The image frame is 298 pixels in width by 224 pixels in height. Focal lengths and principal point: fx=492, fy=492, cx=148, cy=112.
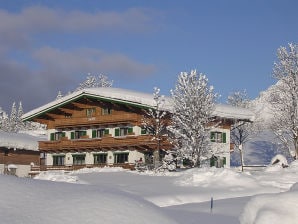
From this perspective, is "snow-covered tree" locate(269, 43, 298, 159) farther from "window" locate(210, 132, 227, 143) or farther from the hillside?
the hillside

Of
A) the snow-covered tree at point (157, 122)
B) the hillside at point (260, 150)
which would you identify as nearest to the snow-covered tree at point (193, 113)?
the snow-covered tree at point (157, 122)

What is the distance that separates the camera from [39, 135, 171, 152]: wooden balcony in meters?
43.2

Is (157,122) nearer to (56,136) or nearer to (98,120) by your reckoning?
(98,120)

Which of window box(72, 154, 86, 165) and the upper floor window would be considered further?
the upper floor window

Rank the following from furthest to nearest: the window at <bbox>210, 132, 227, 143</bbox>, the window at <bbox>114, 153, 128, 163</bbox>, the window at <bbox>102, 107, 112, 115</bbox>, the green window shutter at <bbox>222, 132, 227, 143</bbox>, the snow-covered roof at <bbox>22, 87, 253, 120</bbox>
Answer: the green window shutter at <bbox>222, 132, 227, 143</bbox>, the window at <bbox>102, 107, 112, 115</bbox>, the window at <bbox>210, 132, 227, 143</bbox>, the window at <bbox>114, 153, 128, 163</bbox>, the snow-covered roof at <bbox>22, 87, 253, 120</bbox>

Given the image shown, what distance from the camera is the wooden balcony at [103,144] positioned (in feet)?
142

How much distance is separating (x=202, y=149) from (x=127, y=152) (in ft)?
Answer: 33.5

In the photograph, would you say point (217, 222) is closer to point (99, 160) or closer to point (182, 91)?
point (182, 91)

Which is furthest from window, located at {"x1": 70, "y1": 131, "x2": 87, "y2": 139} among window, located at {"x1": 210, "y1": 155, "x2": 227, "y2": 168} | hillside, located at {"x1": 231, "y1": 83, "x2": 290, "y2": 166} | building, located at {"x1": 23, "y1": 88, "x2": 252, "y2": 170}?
hillside, located at {"x1": 231, "y1": 83, "x2": 290, "y2": 166}

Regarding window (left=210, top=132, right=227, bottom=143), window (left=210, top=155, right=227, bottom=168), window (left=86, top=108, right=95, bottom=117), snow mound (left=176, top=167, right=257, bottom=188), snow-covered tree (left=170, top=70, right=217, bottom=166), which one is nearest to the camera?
snow mound (left=176, top=167, right=257, bottom=188)

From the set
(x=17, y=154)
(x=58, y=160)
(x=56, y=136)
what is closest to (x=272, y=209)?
(x=58, y=160)

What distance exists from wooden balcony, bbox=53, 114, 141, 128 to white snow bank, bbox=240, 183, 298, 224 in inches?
1456

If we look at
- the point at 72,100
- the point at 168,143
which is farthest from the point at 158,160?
the point at 72,100

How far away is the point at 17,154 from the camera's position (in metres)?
56.6
